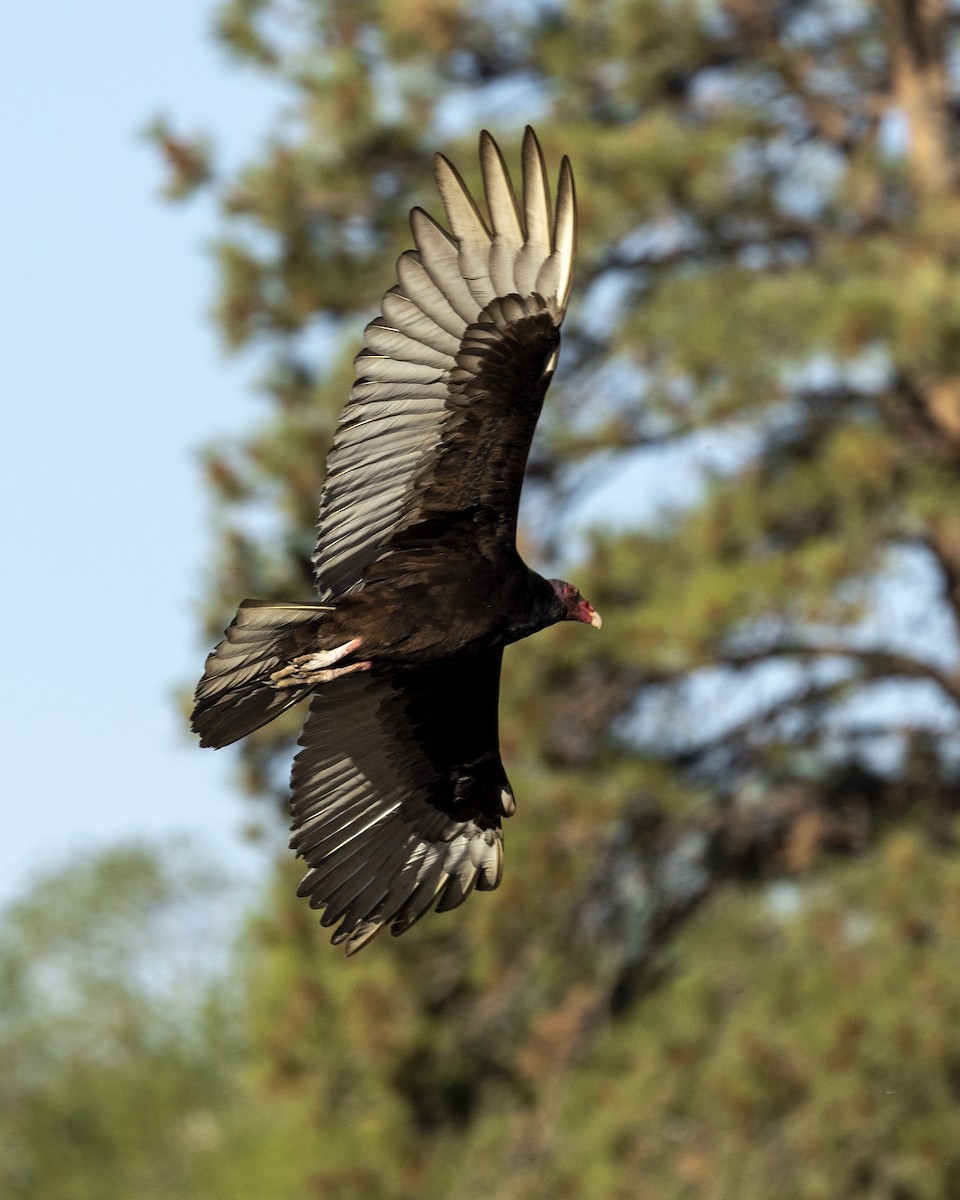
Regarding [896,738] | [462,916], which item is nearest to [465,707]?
[462,916]

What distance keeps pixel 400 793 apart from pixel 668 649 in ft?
11.5

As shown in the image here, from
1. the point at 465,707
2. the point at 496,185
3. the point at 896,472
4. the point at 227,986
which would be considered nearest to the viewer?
the point at 496,185

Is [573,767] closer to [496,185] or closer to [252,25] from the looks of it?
[252,25]

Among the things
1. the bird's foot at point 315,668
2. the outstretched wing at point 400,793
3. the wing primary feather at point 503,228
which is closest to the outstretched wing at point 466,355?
the wing primary feather at point 503,228

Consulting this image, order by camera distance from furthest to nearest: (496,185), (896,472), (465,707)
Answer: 1. (896,472)
2. (465,707)
3. (496,185)

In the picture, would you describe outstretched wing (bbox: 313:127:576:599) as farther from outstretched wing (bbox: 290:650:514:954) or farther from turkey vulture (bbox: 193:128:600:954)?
outstretched wing (bbox: 290:650:514:954)

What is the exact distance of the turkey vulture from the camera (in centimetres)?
481

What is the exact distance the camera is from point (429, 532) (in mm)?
5047

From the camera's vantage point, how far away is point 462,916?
9.30 metres

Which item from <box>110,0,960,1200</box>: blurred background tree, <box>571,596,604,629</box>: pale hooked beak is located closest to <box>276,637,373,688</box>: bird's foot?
<box>571,596,604,629</box>: pale hooked beak

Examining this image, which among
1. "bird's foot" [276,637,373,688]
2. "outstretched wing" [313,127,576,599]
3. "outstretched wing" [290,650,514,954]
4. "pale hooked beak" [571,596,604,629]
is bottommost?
"outstretched wing" [290,650,514,954]

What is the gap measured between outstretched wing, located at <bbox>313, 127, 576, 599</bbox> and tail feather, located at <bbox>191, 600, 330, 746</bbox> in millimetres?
420

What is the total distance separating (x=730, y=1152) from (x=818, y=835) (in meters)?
1.76

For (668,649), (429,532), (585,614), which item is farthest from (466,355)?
(668,649)
